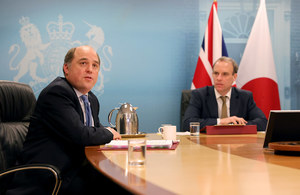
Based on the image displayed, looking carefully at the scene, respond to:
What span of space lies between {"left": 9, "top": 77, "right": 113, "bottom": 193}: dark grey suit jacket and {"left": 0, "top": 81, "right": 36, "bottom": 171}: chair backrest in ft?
0.24

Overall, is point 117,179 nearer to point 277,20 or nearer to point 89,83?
point 89,83

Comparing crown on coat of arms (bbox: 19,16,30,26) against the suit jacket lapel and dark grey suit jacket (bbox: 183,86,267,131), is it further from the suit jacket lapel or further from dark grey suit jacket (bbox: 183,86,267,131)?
the suit jacket lapel

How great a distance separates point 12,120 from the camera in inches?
84.7

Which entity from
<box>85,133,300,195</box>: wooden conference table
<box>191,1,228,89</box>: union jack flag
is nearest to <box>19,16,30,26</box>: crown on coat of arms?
<box>191,1,228,89</box>: union jack flag

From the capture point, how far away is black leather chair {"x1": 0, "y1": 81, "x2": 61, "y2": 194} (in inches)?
76.9

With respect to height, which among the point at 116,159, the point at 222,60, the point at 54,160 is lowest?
the point at 54,160

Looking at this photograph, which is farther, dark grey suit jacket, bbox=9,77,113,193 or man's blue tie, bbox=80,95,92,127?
man's blue tie, bbox=80,95,92,127

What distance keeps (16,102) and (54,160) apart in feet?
1.66

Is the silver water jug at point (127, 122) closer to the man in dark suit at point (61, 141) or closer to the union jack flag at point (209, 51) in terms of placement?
the man in dark suit at point (61, 141)

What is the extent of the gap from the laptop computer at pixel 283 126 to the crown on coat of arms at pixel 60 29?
11.2ft

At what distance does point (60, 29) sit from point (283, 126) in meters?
3.51

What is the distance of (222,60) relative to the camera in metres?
3.66

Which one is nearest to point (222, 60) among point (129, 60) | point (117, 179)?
point (129, 60)

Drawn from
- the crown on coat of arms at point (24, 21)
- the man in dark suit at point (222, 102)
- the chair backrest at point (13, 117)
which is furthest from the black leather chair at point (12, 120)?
the crown on coat of arms at point (24, 21)
